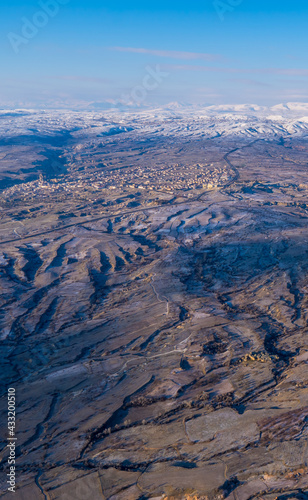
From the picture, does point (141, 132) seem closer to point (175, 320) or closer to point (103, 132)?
point (103, 132)

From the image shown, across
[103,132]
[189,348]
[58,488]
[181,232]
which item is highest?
[103,132]

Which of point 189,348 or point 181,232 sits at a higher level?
point 181,232

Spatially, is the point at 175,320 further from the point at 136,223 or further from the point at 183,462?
the point at 136,223

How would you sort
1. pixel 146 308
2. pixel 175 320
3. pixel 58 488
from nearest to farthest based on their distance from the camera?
pixel 58 488 → pixel 175 320 → pixel 146 308

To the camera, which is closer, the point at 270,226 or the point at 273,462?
the point at 273,462

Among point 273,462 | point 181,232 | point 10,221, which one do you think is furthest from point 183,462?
point 10,221

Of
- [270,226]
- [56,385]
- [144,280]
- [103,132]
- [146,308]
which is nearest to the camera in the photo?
[56,385]
